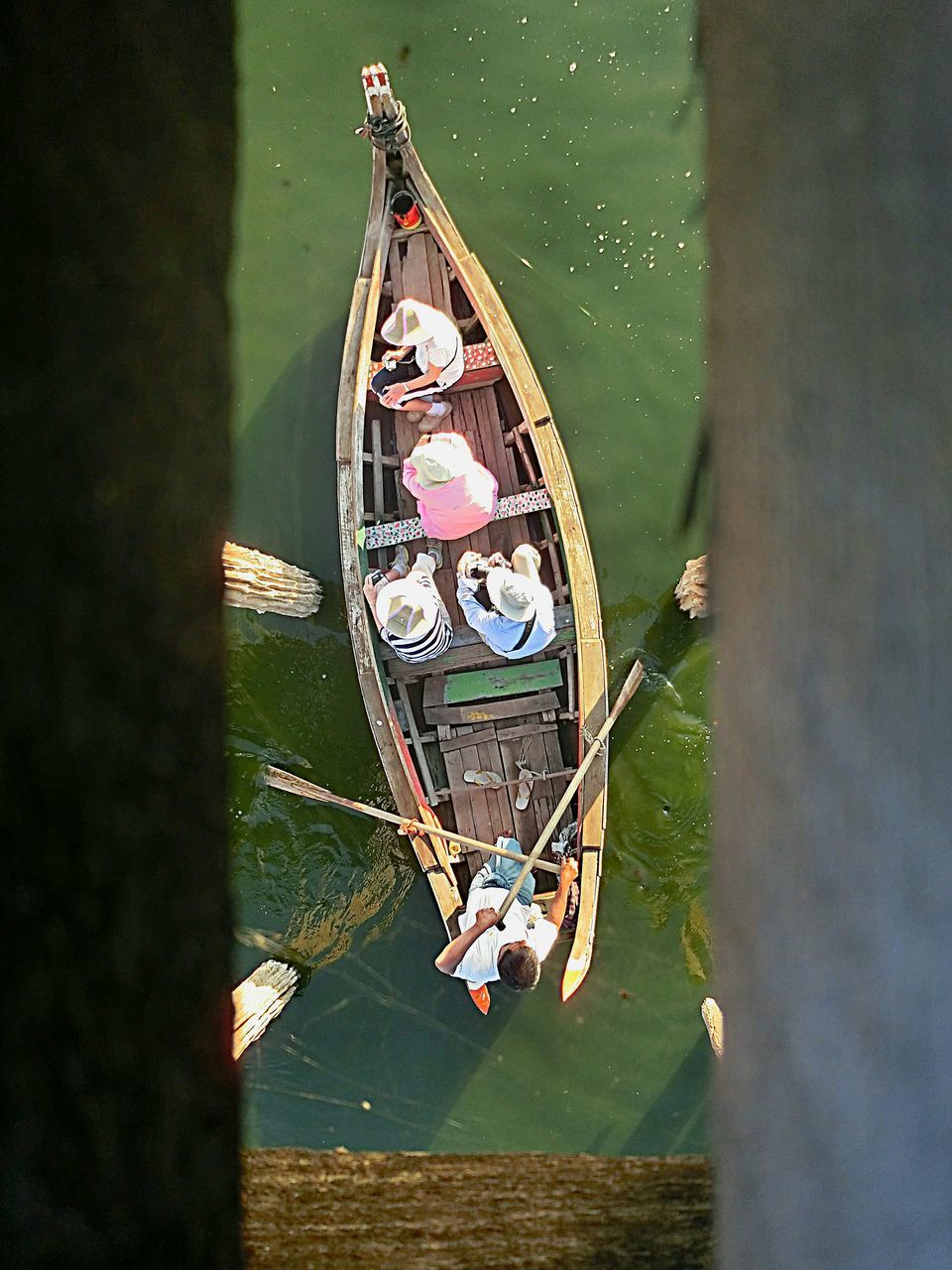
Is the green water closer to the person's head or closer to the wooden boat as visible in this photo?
the wooden boat

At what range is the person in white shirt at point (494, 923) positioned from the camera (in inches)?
120

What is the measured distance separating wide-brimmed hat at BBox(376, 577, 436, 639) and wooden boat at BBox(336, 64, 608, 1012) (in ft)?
0.98

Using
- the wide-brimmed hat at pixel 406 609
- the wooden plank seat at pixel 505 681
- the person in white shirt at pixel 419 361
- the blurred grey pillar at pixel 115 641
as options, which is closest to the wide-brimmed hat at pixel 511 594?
the wide-brimmed hat at pixel 406 609

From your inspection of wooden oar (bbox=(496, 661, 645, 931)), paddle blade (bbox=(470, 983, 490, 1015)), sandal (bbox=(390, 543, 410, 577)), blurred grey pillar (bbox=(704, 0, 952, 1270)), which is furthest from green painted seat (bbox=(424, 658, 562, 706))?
paddle blade (bbox=(470, 983, 490, 1015))

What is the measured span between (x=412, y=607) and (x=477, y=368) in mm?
1068

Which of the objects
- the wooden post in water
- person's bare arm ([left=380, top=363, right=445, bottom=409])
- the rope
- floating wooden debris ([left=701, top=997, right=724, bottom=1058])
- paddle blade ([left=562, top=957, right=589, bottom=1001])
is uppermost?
the rope

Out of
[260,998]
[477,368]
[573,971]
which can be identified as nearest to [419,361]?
[477,368]

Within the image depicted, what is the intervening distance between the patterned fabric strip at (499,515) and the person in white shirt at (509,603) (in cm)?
17

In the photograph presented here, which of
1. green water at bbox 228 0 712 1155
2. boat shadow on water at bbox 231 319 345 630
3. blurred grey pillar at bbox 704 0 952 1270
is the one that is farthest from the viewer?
boat shadow on water at bbox 231 319 345 630

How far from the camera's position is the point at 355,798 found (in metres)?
3.78

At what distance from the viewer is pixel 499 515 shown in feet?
10.5

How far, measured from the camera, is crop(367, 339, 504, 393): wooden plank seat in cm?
319

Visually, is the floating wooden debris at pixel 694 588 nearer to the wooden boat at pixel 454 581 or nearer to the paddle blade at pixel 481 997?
the wooden boat at pixel 454 581

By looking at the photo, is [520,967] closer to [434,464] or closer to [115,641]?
[434,464]
